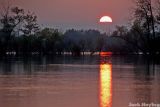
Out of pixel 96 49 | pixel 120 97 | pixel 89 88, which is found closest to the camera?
pixel 120 97

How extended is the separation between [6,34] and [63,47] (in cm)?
3158

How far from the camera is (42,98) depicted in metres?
16.3

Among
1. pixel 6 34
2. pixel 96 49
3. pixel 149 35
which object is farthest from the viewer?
pixel 96 49

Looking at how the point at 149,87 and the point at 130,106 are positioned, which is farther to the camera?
the point at 149,87

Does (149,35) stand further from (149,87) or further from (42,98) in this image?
(42,98)

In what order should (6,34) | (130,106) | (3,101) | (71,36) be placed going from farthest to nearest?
(71,36)
(6,34)
(3,101)
(130,106)

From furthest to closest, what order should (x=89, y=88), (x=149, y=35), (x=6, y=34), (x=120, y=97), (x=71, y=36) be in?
(x=71, y=36) < (x=6, y=34) < (x=149, y=35) < (x=89, y=88) < (x=120, y=97)

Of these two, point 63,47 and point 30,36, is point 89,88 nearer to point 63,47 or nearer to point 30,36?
point 30,36

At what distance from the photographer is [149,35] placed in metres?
71.6

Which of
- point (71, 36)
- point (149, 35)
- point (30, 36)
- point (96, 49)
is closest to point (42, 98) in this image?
point (149, 35)

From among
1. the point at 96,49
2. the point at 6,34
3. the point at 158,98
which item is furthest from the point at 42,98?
the point at 96,49

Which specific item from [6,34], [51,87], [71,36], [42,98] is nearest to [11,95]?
[42,98]

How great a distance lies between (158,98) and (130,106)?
7.21 ft

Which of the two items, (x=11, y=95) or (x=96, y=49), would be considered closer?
(x=11, y=95)
